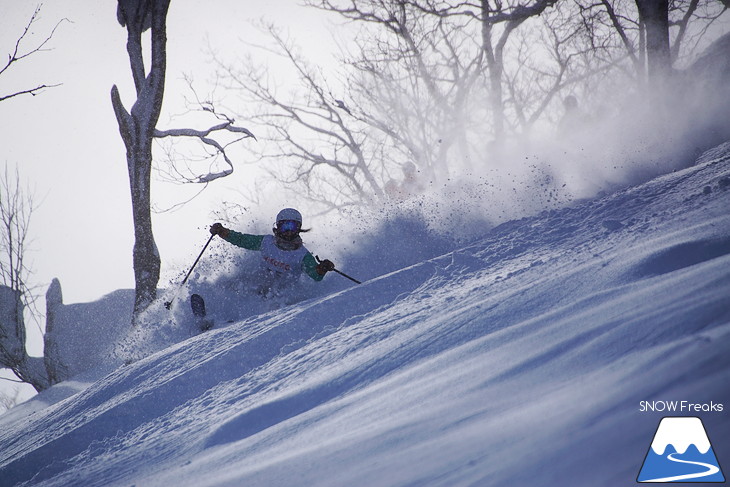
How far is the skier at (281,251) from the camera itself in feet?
16.9

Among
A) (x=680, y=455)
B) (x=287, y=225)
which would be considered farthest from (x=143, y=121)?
(x=680, y=455)

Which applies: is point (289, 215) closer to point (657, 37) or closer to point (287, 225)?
point (287, 225)

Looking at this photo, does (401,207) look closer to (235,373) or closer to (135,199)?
(235,373)

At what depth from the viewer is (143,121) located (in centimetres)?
830

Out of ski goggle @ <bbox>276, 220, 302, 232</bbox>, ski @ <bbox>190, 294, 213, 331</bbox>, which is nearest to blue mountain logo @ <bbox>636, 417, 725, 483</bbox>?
ski goggle @ <bbox>276, 220, 302, 232</bbox>

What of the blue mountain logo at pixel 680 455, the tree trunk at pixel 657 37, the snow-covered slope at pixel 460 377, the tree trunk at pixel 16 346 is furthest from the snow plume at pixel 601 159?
the tree trunk at pixel 16 346

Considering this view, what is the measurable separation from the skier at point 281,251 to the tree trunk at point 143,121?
3.20m

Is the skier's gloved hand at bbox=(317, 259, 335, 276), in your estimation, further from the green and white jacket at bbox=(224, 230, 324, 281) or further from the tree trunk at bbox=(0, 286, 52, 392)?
the tree trunk at bbox=(0, 286, 52, 392)

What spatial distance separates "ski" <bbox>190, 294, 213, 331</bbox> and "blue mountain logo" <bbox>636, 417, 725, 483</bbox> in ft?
16.7

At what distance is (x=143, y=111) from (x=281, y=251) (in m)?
5.35

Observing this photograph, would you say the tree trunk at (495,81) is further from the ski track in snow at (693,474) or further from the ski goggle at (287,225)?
the ski track in snow at (693,474)

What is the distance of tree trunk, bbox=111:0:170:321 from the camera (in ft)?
25.7

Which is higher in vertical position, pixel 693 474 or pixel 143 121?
pixel 143 121

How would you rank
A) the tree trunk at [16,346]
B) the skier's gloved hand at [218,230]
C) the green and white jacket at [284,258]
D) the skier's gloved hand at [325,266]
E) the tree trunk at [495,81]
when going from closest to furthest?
1. the skier's gloved hand at [325,266]
2. the green and white jacket at [284,258]
3. the skier's gloved hand at [218,230]
4. the tree trunk at [16,346]
5. the tree trunk at [495,81]
